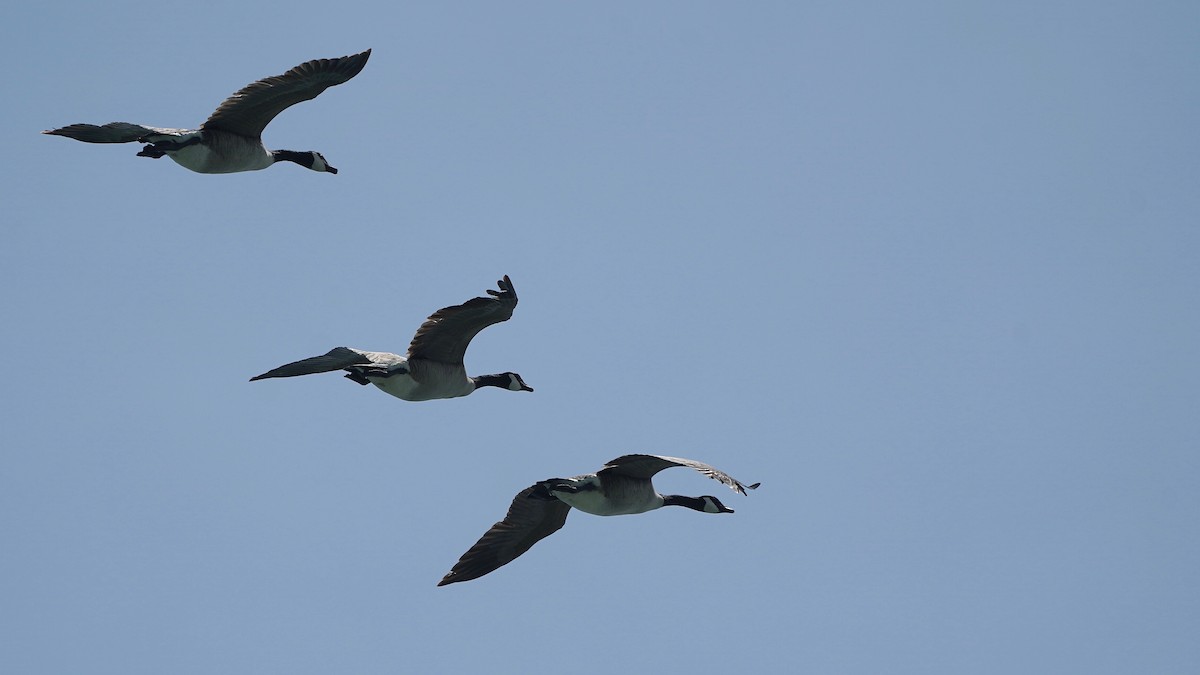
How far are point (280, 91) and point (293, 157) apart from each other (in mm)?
2598

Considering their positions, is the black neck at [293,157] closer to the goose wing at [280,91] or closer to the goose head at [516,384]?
the goose wing at [280,91]

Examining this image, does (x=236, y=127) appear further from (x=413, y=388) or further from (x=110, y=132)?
(x=413, y=388)

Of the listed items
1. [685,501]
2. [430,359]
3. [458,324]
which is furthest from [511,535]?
[458,324]

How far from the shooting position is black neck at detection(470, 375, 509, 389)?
869 inches

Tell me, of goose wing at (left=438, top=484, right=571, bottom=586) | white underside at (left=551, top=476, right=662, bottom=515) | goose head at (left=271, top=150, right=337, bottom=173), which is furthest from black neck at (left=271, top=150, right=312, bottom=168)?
white underside at (left=551, top=476, right=662, bottom=515)

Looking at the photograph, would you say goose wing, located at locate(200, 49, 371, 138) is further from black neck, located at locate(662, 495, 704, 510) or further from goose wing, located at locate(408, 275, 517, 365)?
black neck, located at locate(662, 495, 704, 510)

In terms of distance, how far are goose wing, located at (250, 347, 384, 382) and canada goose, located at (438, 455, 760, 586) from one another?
96.7 inches

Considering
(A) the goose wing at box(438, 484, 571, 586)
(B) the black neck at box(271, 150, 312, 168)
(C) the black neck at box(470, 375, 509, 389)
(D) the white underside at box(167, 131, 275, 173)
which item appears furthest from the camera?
(B) the black neck at box(271, 150, 312, 168)

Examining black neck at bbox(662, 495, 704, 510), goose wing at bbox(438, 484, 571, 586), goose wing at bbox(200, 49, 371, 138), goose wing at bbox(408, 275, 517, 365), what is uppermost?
goose wing at bbox(200, 49, 371, 138)

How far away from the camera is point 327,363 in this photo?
1966 centimetres

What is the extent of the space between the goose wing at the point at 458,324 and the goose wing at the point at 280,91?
120 inches

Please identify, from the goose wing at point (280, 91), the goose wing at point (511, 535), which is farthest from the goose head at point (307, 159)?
the goose wing at point (511, 535)

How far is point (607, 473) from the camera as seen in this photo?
2006 centimetres

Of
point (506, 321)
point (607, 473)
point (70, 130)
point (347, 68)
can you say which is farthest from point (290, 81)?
point (607, 473)
